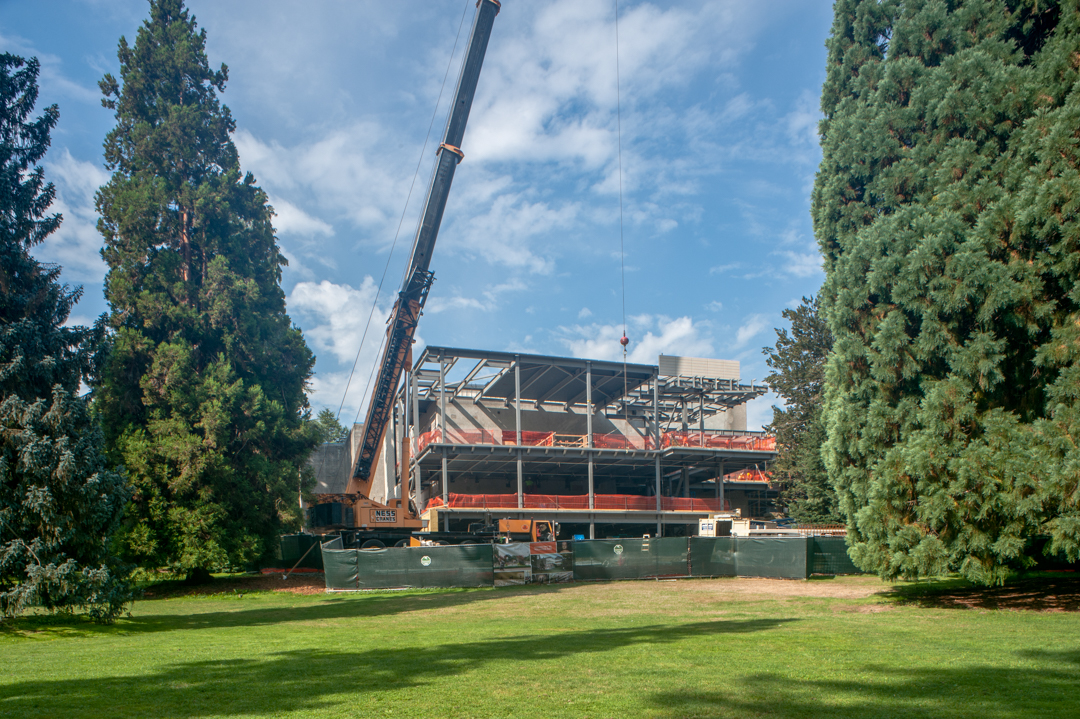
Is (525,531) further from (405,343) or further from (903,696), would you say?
(903,696)

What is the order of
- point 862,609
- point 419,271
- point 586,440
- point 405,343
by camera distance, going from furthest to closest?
point 586,440
point 405,343
point 419,271
point 862,609

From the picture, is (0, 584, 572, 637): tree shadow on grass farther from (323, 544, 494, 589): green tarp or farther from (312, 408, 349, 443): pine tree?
(312, 408, 349, 443): pine tree

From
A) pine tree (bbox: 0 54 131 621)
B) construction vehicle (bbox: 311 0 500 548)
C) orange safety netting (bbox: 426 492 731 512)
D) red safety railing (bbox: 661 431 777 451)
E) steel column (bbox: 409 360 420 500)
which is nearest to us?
pine tree (bbox: 0 54 131 621)

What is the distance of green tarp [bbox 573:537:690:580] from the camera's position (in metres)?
26.8

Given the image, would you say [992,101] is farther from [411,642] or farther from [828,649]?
[411,642]

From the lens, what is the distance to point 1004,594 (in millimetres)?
17812

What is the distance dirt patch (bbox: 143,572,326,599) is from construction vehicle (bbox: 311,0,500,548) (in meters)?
2.55

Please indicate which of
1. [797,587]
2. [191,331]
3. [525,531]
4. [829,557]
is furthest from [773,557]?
[191,331]

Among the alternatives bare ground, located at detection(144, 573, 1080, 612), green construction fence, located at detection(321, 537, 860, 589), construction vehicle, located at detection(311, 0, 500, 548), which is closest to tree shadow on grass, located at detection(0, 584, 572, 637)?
green construction fence, located at detection(321, 537, 860, 589)

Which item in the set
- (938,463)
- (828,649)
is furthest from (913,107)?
(828,649)

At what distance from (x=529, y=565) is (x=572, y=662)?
54.0 ft

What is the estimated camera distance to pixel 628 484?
2104 inches

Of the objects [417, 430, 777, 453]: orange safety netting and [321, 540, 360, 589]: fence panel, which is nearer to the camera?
[321, 540, 360, 589]: fence panel

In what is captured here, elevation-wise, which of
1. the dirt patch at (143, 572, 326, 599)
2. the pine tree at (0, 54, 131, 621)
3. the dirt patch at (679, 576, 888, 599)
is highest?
the pine tree at (0, 54, 131, 621)
